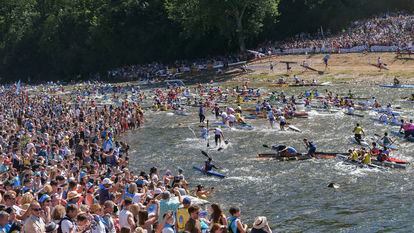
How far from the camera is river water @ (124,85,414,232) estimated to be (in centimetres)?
2284

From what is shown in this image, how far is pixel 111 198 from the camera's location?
18375 mm

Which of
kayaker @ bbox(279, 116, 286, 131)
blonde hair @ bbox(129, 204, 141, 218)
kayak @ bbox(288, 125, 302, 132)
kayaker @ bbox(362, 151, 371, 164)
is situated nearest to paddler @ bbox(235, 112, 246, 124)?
kayaker @ bbox(279, 116, 286, 131)

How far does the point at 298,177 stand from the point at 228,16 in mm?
52389

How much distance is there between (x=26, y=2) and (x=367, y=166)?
99033 mm

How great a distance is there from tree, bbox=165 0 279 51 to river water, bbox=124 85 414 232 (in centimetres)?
3319

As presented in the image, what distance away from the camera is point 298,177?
29047 millimetres

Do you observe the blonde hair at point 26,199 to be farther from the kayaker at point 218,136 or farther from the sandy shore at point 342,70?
the sandy shore at point 342,70

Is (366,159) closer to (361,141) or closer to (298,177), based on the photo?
(298,177)

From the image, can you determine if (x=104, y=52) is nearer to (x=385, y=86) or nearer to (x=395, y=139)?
(x=385, y=86)

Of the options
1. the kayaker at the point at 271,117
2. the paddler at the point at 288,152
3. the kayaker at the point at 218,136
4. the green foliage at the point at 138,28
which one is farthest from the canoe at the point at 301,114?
the green foliage at the point at 138,28

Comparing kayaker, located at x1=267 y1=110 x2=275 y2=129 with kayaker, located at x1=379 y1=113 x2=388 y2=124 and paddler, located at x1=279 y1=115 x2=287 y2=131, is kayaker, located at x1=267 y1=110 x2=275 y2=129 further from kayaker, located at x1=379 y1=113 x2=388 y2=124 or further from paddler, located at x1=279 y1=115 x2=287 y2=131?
kayaker, located at x1=379 y1=113 x2=388 y2=124

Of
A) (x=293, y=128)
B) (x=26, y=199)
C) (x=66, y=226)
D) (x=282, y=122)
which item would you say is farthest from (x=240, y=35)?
(x=66, y=226)

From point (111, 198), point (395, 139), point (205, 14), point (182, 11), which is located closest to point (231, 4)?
point (205, 14)

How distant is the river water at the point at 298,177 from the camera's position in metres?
22.8
